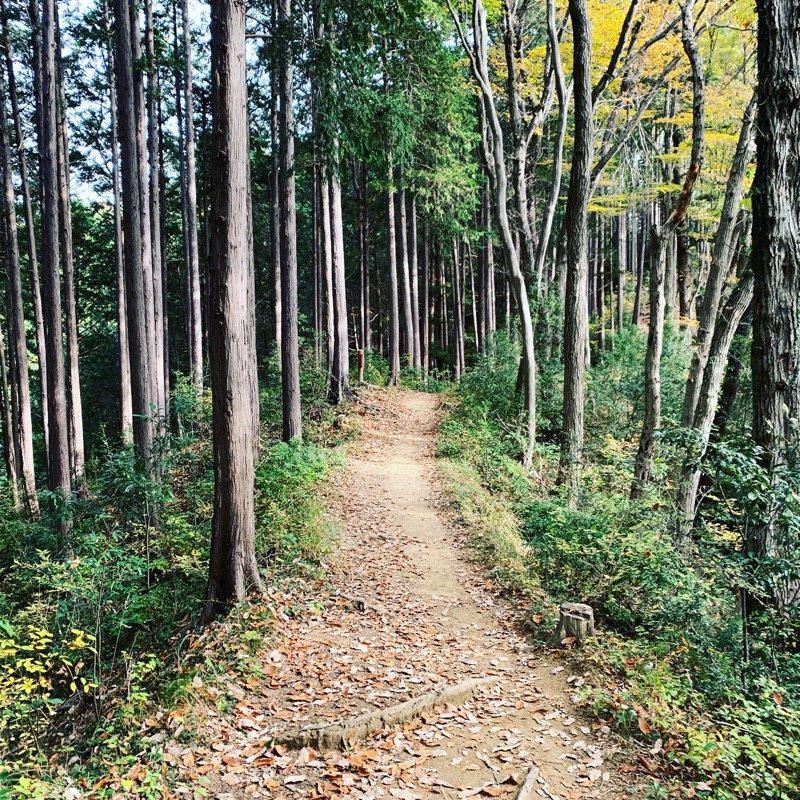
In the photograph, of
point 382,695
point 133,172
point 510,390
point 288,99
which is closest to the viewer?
point 382,695

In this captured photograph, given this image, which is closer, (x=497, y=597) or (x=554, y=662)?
(x=554, y=662)

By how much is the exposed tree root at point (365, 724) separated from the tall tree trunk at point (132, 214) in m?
6.42

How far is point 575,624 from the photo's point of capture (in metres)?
5.21

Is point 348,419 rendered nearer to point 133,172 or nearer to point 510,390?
point 510,390

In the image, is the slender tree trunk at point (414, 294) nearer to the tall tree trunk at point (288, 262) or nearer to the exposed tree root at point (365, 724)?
the tall tree trunk at point (288, 262)

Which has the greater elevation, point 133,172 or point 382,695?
point 133,172

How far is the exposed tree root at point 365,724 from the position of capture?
155 inches

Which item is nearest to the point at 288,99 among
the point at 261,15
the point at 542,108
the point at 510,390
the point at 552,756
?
the point at 542,108

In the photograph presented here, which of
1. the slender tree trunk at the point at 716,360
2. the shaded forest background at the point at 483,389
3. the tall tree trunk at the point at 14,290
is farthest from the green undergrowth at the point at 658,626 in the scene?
the tall tree trunk at the point at 14,290

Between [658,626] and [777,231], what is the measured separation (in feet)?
12.4

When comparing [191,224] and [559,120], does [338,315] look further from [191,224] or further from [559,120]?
[559,120]

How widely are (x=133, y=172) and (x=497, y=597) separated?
30.9 feet

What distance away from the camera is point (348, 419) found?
1503 cm

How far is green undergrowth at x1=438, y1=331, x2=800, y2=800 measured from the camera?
138 inches
